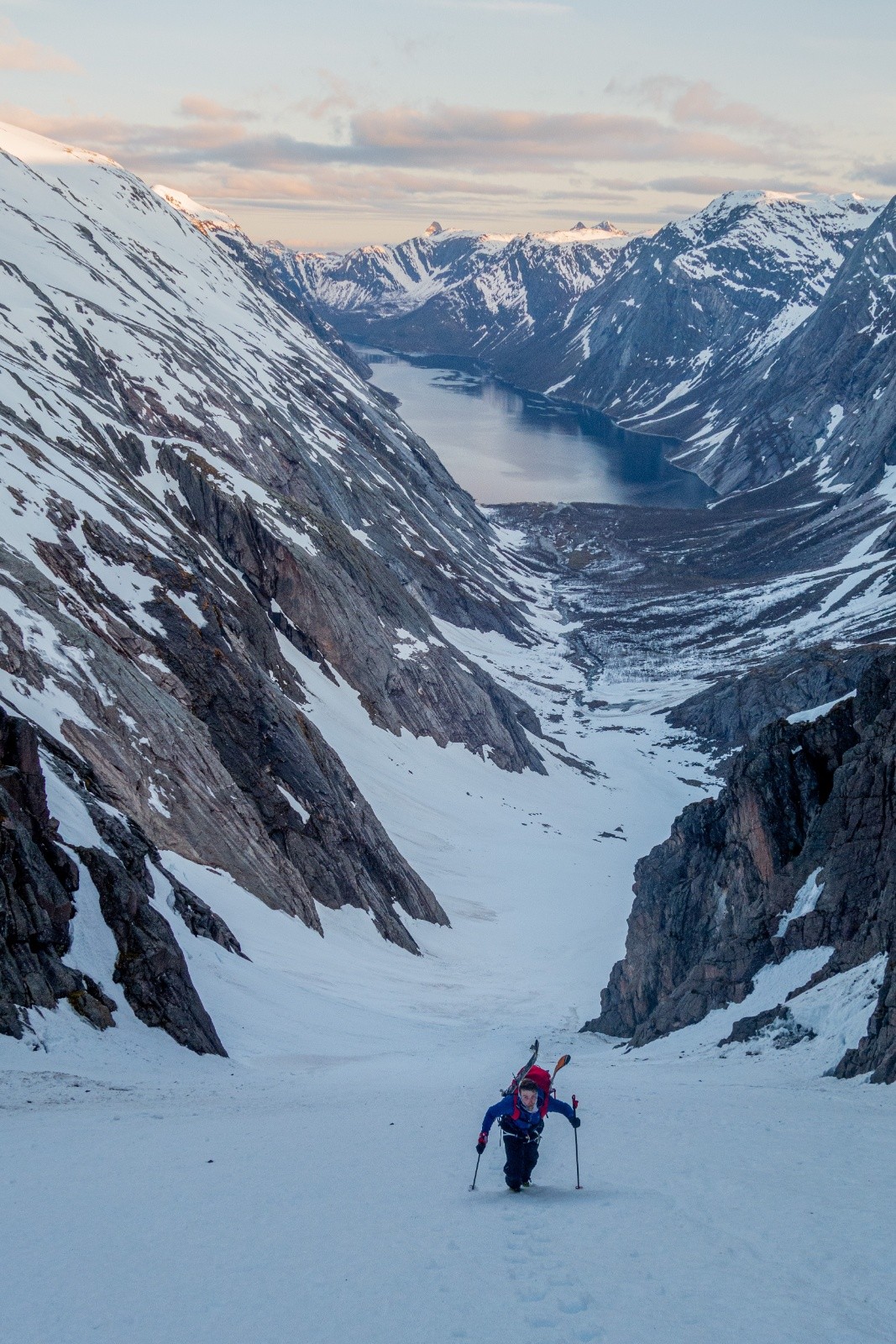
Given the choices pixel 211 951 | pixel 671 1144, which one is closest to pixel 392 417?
pixel 211 951

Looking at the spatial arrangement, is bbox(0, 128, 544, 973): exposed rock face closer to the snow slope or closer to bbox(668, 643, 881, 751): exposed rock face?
the snow slope

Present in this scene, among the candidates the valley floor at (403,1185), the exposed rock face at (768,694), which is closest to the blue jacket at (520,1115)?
the valley floor at (403,1185)

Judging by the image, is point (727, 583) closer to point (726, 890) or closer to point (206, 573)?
point (206, 573)

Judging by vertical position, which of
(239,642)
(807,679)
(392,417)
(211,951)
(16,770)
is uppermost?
(392,417)

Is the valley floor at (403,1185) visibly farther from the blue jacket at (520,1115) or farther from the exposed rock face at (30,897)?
the blue jacket at (520,1115)

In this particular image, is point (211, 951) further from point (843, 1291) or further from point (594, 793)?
point (594, 793)

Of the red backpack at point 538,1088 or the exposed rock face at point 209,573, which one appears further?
the exposed rock face at point 209,573

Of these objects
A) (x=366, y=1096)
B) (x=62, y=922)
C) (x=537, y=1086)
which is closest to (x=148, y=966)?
(x=62, y=922)
